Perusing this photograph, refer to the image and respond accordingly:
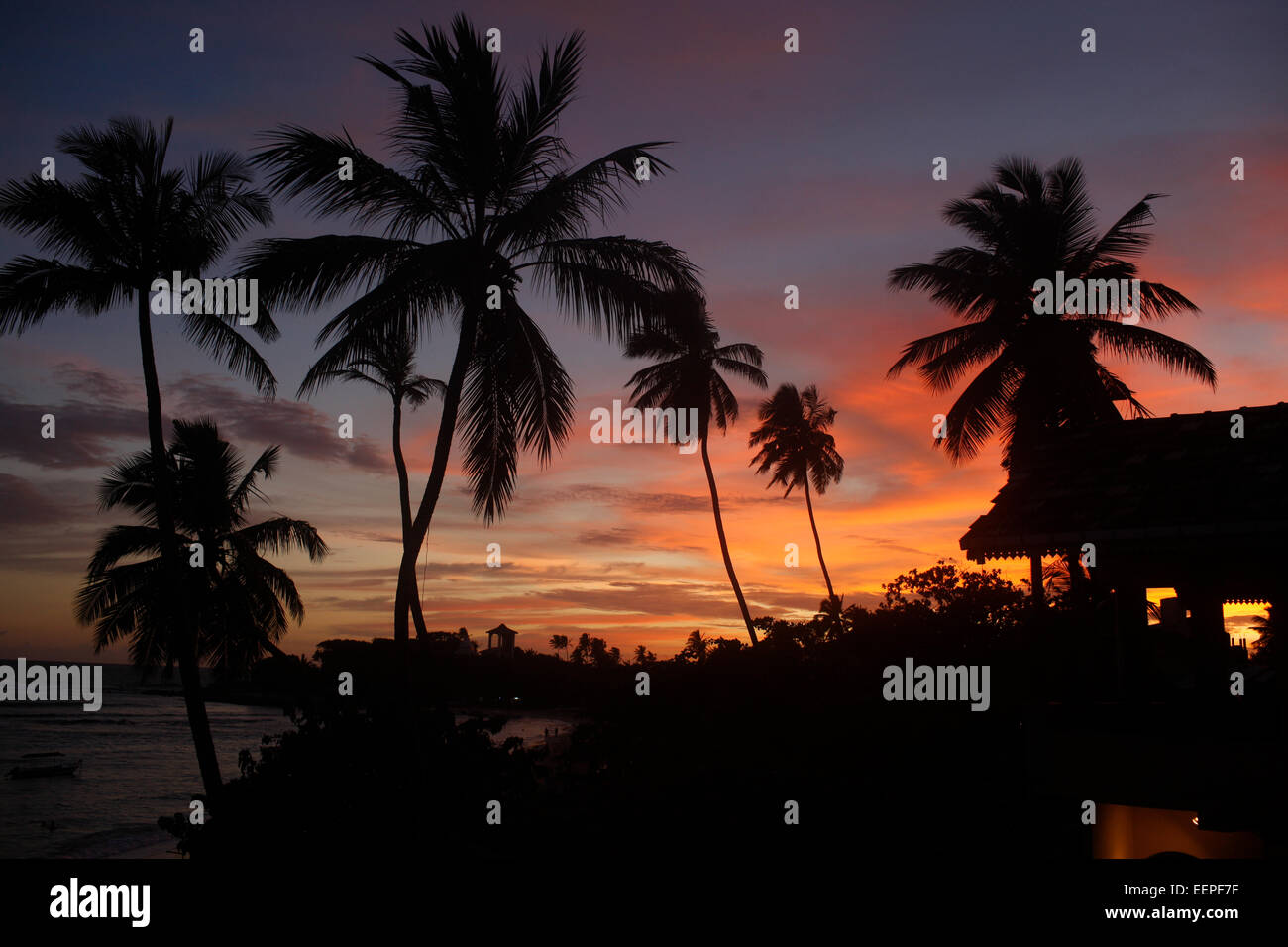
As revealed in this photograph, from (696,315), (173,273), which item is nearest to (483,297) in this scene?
(696,315)

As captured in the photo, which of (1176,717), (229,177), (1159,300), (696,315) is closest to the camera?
(1176,717)

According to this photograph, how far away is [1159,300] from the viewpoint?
65.9 feet

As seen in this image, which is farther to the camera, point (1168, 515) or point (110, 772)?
point (110, 772)

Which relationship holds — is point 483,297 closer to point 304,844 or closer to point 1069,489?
point 304,844

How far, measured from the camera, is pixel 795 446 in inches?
1698

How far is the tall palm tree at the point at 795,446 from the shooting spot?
42.9 metres

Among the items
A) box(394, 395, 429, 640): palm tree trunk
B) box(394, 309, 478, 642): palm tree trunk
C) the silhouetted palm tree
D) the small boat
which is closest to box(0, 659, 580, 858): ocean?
the small boat

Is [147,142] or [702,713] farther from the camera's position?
[702,713]

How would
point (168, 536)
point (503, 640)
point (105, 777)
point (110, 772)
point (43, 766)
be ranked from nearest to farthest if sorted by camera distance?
point (168, 536), point (105, 777), point (43, 766), point (110, 772), point (503, 640)

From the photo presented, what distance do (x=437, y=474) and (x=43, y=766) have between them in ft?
155

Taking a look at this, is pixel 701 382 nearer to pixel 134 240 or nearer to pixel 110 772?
pixel 134 240

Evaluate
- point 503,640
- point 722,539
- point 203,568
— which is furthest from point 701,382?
point 503,640

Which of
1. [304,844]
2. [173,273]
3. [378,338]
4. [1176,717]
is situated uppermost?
[173,273]
